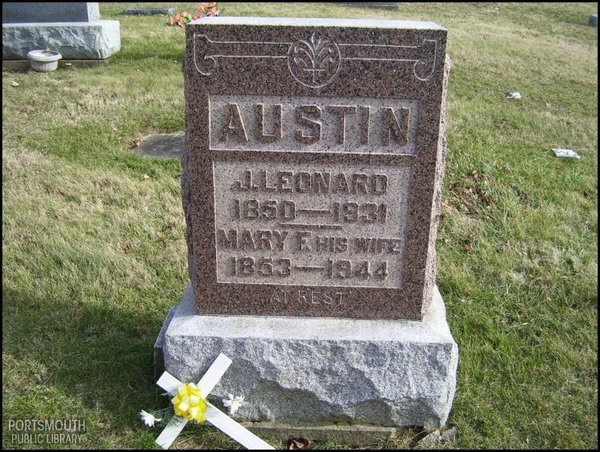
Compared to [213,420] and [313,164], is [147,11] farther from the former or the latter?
[213,420]

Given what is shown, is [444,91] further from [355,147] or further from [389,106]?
[355,147]

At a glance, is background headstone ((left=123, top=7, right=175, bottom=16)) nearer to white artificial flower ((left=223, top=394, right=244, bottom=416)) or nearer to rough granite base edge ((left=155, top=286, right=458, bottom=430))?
rough granite base edge ((left=155, top=286, right=458, bottom=430))

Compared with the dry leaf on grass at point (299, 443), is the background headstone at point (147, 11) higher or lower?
higher

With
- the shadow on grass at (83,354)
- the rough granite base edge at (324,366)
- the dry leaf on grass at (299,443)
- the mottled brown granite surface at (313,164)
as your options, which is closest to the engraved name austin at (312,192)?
the mottled brown granite surface at (313,164)

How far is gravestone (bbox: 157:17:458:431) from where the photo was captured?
2.51 metres

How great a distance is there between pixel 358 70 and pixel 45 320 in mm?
2287

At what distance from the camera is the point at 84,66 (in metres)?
9.48

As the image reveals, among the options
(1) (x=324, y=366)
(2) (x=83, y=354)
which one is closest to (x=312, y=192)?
(1) (x=324, y=366)

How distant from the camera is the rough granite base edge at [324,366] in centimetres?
275

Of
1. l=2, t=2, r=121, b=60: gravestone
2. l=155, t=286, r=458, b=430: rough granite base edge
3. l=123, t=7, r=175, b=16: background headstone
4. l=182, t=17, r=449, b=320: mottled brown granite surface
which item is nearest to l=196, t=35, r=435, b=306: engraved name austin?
l=182, t=17, r=449, b=320: mottled brown granite surface

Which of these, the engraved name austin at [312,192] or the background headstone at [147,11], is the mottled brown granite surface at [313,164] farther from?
the background headstone at [147,11]

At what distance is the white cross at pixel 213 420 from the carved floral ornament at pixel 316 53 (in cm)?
127

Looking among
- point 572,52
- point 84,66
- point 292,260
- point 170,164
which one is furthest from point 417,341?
point 572,52

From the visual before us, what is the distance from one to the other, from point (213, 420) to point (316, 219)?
1.00 m
